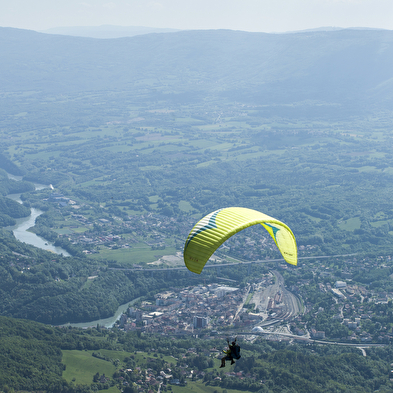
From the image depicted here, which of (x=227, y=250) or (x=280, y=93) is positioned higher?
(x=280, y=93)

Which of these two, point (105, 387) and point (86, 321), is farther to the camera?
point (86, 321)

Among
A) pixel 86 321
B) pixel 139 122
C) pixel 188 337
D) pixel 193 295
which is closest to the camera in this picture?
pixel 188 337

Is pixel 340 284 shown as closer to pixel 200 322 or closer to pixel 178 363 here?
pixel 200 322

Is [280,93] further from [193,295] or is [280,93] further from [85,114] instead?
[193,295]

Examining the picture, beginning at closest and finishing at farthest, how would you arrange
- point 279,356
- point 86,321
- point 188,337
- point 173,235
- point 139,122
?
point 279,356 → point 188,337 → point 86,321 → point 173,235 → point 139,122

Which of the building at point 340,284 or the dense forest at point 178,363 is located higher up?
the dense forest at point 178,363

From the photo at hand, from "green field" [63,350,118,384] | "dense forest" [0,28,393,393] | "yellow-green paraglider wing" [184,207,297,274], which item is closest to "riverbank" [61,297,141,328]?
"dense forest" [0,28,393,393]

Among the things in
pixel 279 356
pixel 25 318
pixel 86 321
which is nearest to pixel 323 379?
pixel 279 356

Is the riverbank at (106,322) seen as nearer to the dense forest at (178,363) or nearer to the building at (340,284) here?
the dense forest at (178,363)

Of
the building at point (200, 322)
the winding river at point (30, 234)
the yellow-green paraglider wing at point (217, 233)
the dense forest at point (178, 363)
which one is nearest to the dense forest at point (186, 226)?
the dense forest at point (178, 363)
